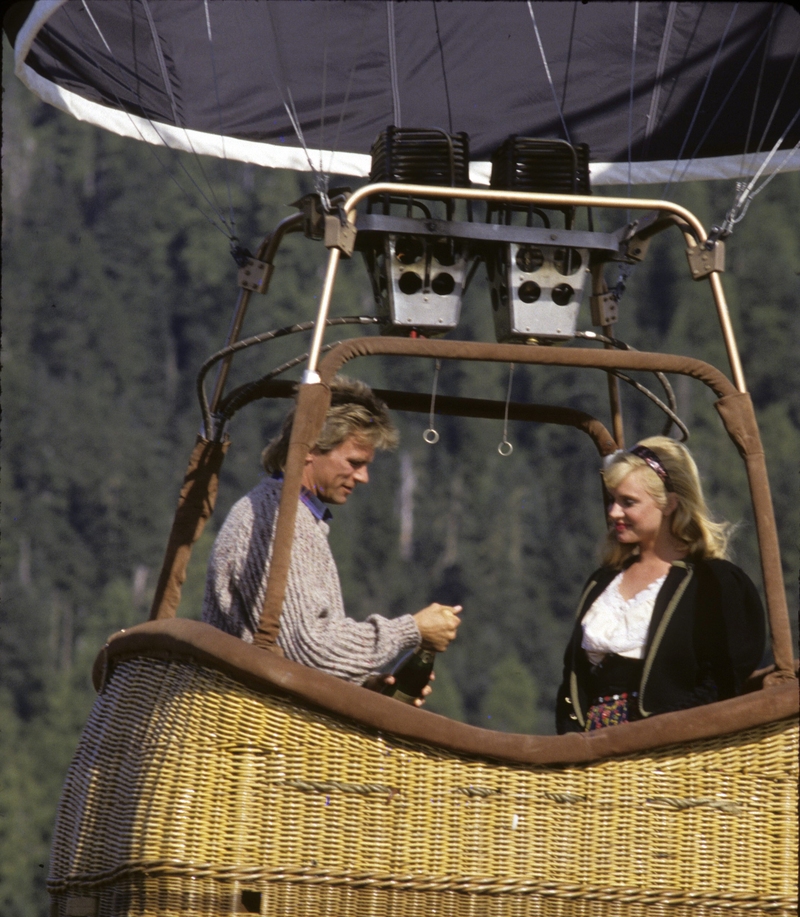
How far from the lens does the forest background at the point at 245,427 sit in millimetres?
49844

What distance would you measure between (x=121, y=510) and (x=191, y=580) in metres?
8.50

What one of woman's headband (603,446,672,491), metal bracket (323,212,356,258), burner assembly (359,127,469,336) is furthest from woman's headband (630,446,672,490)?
metal bracket (323,212,356,258)

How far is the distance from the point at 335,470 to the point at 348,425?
12 cm

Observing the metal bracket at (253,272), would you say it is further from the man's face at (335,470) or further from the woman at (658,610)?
the woman at (658,610)

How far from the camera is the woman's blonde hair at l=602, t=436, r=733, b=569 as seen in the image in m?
4.68

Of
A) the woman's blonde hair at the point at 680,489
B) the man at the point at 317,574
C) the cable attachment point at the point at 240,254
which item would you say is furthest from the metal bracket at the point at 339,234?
the woman's blonde hair at the point at 680,489

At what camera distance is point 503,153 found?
15.2 ft

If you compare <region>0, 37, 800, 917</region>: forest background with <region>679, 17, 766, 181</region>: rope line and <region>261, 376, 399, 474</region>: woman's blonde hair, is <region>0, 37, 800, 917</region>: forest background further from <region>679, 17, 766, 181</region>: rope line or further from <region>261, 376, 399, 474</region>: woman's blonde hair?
<region>261, 376, 399, 474</region>: woman's blonde hair

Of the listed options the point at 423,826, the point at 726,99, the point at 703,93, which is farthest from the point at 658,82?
the point at 423,826

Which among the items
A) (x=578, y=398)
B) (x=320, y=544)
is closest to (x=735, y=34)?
(x=320, y=544)

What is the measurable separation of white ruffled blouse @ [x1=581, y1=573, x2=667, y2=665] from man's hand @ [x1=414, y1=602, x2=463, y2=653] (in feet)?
1.32

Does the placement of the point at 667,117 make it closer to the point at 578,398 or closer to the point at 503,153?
A: the point at 503,153

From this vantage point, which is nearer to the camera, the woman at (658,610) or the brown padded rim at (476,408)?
the woman at (658,610)

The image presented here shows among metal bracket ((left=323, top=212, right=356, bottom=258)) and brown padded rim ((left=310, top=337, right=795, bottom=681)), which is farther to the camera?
metal bracket ((left=323, top=212, right=356, bottom=258))
